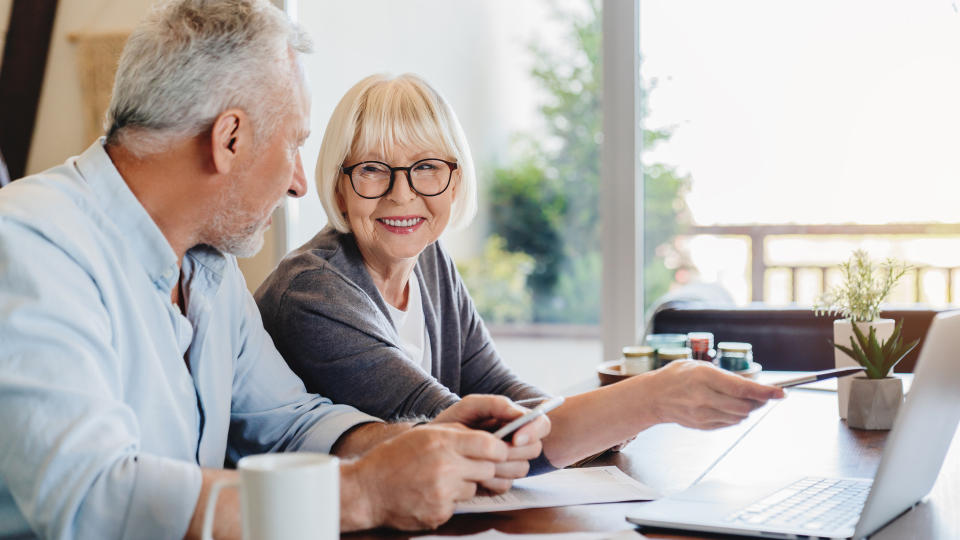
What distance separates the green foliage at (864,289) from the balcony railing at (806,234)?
125cm

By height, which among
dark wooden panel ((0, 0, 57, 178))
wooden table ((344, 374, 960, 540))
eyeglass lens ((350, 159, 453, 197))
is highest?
dark wooden panel ((0, 0, 57, 178))

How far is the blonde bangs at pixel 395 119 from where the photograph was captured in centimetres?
161

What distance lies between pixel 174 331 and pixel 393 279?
0.60 m

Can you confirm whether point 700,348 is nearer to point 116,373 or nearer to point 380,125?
point 380,125

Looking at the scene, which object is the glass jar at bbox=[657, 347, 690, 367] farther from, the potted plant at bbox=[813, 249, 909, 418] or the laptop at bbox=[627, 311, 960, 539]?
the laptop at bbox=[627, 311, 960, 539]

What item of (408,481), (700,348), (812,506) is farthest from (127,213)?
(700,348)

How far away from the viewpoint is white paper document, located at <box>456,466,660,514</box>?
1.08 metres

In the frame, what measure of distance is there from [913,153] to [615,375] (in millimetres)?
1566

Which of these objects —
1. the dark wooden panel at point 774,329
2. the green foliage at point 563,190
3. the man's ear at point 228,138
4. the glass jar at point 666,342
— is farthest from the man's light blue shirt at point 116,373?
the green foliage at point 563,190

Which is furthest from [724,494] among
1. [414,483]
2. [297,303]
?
[297,303]

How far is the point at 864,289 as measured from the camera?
63.8 inches

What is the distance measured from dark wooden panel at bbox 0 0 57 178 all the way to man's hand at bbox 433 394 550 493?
2596 millimetres

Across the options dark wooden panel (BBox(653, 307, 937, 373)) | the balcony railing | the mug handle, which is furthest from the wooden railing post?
the mug handle

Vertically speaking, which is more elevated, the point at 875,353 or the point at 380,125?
the point at 380,125
